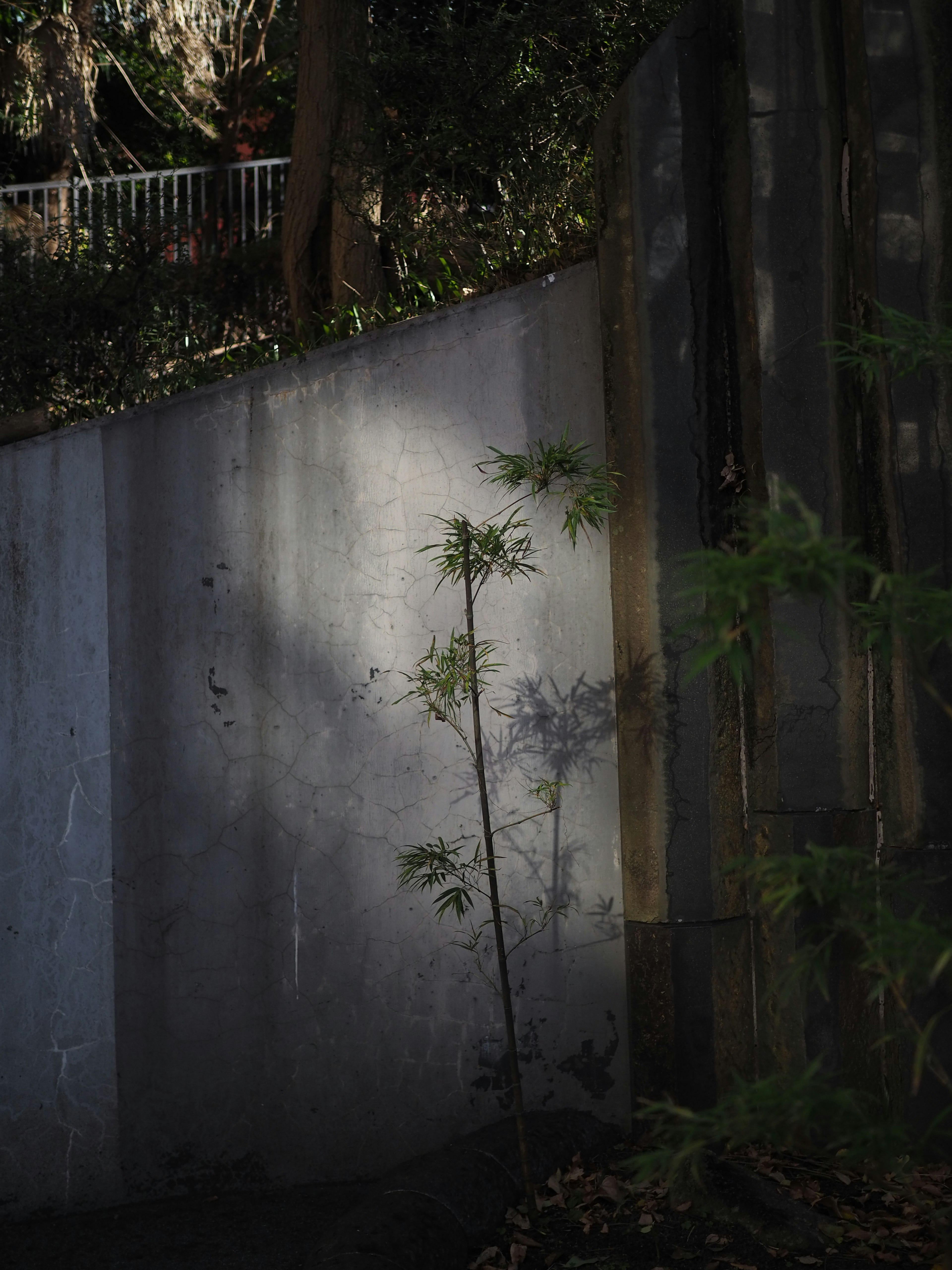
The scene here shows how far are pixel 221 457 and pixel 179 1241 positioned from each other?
8.31 feet

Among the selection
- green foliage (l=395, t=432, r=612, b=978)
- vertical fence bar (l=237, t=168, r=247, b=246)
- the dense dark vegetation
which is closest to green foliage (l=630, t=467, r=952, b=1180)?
green foliage (l=395, t=432, r=612, b=978)

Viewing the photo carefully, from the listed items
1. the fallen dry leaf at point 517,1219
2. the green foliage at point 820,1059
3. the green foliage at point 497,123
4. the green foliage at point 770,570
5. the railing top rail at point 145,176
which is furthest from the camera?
the railing top rail at point 145,176

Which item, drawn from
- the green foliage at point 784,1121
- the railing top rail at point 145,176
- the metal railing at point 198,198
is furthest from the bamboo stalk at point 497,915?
the railing top rail at point 145,176

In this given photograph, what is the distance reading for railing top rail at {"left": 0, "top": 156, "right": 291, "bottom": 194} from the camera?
6750 mm

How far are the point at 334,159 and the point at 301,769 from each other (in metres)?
3.39

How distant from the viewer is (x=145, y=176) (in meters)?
6.89

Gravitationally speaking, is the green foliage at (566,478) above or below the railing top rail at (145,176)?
below

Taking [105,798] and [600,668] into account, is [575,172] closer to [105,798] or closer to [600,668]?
[600,668]

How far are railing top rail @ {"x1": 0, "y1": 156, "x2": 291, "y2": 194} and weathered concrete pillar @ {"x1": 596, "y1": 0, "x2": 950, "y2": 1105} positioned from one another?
4.24 metres

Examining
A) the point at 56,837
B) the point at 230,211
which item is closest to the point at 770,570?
the point at 56,837

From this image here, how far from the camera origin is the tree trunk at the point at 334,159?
536 centimetres

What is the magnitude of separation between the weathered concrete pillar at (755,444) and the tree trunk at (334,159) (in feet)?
6.87

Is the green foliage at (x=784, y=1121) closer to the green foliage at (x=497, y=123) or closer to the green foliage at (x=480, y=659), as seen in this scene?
the green foliage at (x=480, y=659)

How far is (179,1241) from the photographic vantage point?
10.9 ft
